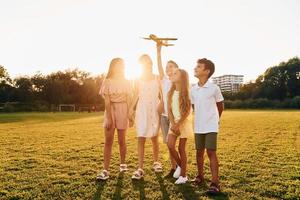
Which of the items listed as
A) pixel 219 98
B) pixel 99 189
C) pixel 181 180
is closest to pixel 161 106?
pixel 219 98

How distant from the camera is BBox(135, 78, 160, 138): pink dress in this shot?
23.3ft

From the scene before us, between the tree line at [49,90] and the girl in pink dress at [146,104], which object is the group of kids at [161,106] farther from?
the tree line at [49,90]

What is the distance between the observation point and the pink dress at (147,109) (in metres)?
7.11

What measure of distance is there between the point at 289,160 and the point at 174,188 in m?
4.25

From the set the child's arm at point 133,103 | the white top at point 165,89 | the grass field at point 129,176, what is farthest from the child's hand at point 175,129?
the child's arm at point 133,103

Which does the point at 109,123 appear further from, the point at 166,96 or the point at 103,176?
the point at 166,96

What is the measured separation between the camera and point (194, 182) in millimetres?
6547

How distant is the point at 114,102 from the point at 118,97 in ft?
0.41

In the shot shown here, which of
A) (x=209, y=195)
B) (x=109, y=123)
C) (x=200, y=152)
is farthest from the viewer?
(x=109, y=123)

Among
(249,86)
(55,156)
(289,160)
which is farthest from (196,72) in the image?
(249,86)

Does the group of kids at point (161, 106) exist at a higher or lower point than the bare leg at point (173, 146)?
higher

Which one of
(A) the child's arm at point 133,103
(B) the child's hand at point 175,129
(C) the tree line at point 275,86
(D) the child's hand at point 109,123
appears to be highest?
(C) the tree line at point 275,86

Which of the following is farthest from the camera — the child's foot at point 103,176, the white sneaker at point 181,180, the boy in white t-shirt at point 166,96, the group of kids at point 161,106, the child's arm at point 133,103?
the child's arm at point 133,103

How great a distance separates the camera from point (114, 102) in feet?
23.4
